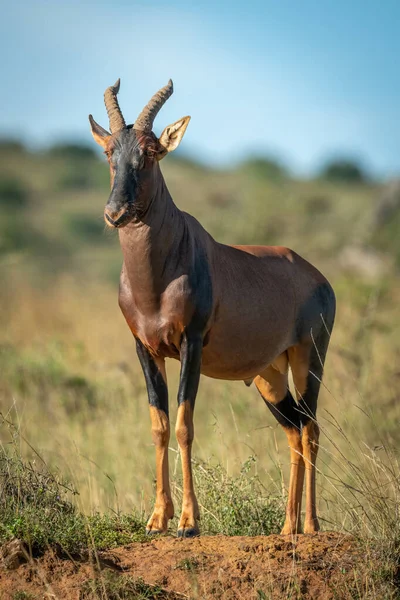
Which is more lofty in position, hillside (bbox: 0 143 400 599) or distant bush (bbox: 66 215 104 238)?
distant bush (bbox: 66 215 104 238)

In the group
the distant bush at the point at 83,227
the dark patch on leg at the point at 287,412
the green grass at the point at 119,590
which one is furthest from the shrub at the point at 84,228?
the green grass at the point at 119,590

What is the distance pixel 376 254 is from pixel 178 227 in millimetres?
22389

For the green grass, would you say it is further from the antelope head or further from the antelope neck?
the antelope head

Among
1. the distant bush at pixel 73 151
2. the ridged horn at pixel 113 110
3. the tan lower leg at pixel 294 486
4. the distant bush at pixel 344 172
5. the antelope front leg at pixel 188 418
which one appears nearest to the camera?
the antelope front leg at pixel 188 418

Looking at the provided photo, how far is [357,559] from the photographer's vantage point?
6.12 m

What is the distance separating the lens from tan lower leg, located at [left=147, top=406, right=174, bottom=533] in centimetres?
681

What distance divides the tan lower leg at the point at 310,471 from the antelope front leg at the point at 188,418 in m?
1.08

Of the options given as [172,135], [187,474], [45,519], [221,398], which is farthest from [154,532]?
[221,398]

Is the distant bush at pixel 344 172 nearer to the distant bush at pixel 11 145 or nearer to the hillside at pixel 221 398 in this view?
the distant bush at pixel 11 145

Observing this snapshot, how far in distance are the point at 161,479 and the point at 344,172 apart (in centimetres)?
6995

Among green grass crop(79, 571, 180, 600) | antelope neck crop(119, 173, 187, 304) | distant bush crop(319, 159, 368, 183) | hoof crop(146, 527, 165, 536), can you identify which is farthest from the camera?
distant bush crop(319, 159, 368, 183)

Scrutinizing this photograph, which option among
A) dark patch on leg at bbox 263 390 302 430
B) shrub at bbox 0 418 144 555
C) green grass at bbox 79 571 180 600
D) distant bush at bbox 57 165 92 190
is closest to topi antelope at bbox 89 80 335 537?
dark patch on leg at bbox 263 390 302 430

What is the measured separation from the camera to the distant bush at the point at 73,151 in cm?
6775

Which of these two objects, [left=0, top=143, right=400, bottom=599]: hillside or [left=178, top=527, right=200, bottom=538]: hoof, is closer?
[left=178, top=527, right=200, bottom=538]: hoof
